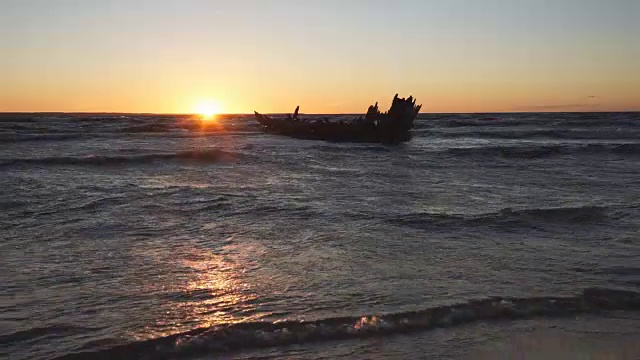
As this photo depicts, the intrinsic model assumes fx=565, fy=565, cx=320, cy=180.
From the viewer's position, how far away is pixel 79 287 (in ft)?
18.8

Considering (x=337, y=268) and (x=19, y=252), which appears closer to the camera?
(x=337, y=268)

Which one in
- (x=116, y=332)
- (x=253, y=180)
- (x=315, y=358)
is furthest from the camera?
(x=253, y=180)

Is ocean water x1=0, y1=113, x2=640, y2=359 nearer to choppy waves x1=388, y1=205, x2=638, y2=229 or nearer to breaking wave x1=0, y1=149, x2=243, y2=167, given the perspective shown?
choppy waves x1=388, y1=205, x2=638, y2=229

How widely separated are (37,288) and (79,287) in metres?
0.40

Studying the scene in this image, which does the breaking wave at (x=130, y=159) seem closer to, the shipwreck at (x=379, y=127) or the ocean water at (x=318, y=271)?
the ocean water at (x=318, y=271)

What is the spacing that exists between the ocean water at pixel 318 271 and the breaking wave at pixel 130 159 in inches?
235

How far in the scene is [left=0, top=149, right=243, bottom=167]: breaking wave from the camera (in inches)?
766

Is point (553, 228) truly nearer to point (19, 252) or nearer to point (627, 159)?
point (19, 252)

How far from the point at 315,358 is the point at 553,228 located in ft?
19.1

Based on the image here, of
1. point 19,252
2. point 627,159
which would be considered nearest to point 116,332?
point 19,252

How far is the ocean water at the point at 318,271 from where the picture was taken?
4.52 m

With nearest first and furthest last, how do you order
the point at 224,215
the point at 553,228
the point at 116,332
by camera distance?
the point at 116,332 → the point at 553,228 → the point at 224,215

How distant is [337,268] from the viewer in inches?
255

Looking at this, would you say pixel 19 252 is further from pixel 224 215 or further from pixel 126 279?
pixel 224 215
